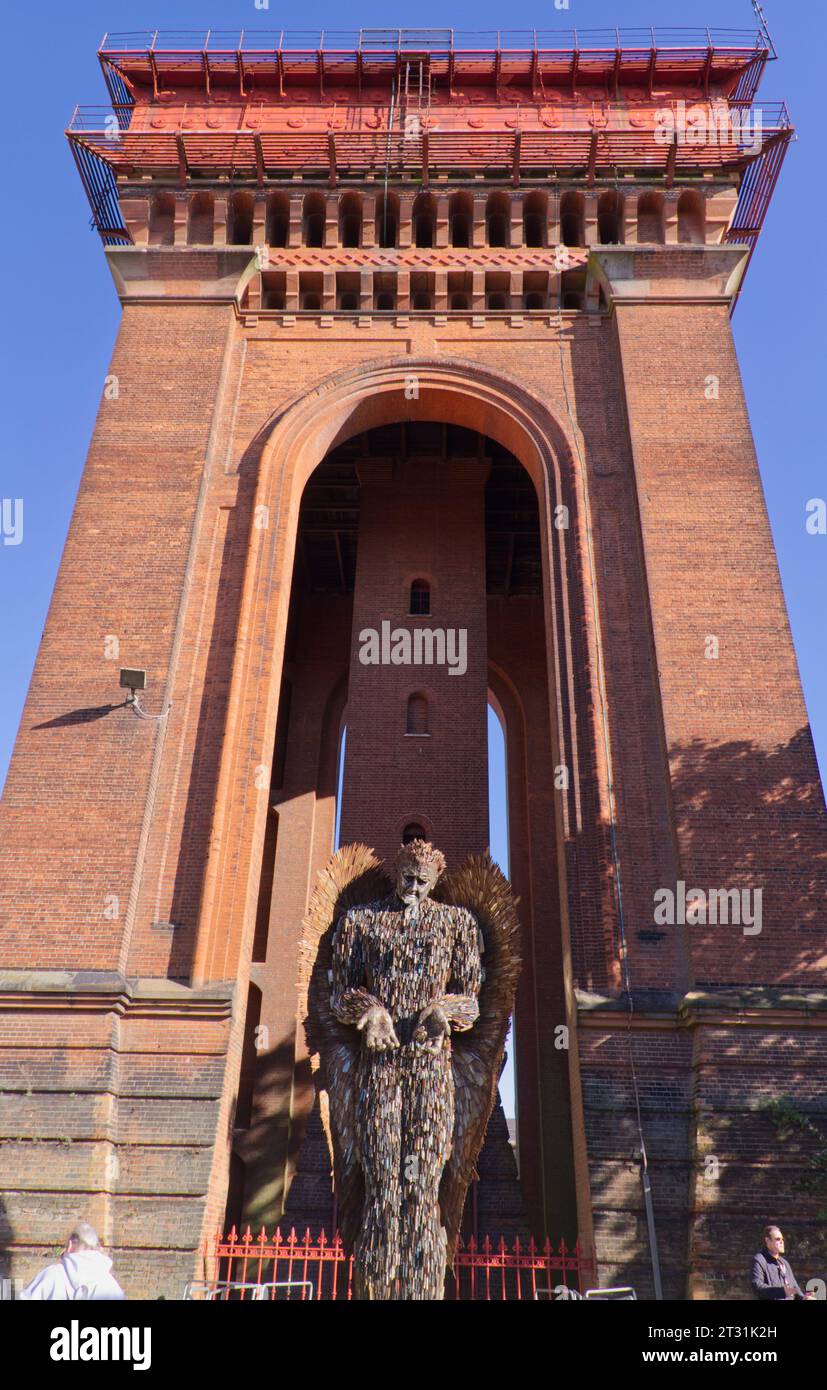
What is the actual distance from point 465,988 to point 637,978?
2838mm

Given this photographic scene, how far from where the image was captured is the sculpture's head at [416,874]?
11.6 m

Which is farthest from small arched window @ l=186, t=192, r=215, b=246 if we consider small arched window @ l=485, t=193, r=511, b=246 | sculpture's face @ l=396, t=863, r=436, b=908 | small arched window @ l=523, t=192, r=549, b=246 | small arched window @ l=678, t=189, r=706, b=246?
sculpture's face @ l=396, t=863, r=436, b=908

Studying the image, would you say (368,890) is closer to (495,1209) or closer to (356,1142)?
(356,1142)

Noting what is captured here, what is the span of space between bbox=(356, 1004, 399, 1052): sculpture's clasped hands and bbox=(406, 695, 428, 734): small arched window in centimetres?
984

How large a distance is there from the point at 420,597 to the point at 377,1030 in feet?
40.1

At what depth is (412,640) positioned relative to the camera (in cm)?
2081

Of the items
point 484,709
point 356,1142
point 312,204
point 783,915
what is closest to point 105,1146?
point 356,1142

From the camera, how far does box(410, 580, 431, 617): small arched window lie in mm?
21375

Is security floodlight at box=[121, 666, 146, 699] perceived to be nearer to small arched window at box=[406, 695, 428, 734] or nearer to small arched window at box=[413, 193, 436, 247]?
small arched window at box=[406, 695, 428, 734]

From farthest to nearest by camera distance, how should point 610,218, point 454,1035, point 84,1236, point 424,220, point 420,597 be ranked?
1. point 420,597
2. point 424,220
3. point 610,218
4. point 454,1035
5. point 84,1236

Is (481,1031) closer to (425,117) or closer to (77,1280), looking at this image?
(77,1280)

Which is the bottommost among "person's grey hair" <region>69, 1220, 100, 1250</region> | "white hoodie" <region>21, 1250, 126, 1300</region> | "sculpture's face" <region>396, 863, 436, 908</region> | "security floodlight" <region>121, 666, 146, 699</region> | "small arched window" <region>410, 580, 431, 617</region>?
"white hoodie" <region>21, 1250, 126, 1300</region>

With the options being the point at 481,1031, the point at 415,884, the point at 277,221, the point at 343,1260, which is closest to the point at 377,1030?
the point at 481,1031
